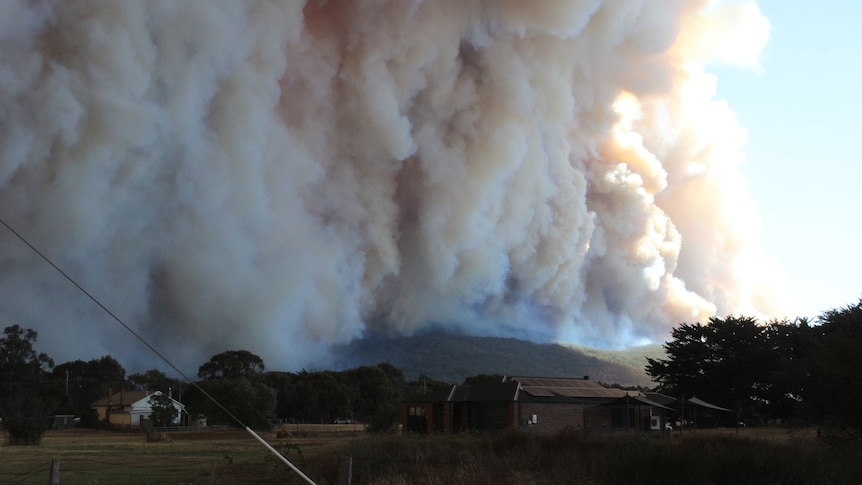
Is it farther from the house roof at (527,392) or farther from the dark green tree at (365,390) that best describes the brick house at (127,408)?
the house roof at (527,392)

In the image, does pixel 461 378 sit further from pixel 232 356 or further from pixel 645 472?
pixel 645 472

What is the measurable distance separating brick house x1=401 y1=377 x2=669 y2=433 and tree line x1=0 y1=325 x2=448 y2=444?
1993cm

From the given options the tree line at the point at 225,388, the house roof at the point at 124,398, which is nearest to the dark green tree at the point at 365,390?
the tree line at the point at 225,388

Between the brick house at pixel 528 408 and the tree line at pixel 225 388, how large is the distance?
19.9m

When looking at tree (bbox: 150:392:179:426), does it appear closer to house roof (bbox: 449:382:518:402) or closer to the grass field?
house roof (bbox: 449:382:518:402)

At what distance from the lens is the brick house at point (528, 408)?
176 ft

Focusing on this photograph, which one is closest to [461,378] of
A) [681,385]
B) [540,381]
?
[681,385]

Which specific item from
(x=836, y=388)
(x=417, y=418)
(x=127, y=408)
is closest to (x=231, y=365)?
(x=127, y=408)

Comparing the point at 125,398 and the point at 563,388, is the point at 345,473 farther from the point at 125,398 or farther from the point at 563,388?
the point at 125,398

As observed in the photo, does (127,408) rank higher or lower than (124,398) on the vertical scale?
lower

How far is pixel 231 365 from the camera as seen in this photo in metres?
102

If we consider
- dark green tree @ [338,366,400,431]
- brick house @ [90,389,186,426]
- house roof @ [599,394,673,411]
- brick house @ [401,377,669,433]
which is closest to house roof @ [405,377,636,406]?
brick house @ [401,377,669,433]

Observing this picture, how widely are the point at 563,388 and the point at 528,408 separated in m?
5.76

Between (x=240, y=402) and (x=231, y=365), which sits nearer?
(x=240, y=402)
